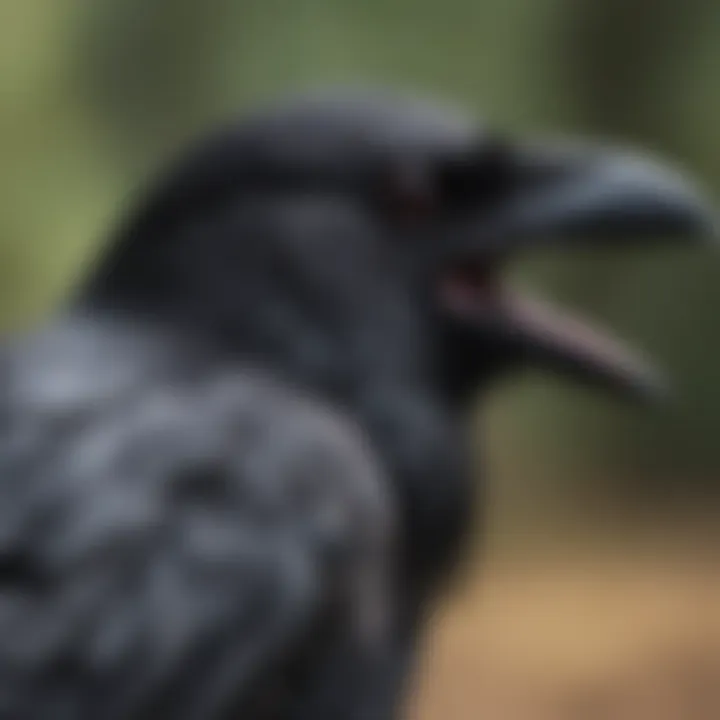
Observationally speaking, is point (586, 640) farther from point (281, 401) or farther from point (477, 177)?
point (281, 401)

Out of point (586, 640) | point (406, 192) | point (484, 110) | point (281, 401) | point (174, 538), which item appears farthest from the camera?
point (484, 110)

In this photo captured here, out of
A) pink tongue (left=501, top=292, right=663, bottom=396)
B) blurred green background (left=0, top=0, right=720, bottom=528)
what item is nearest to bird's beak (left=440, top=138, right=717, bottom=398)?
pink tongue (left=501, top=292, right=663, bottom=396)

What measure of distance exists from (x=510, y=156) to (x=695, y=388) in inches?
162

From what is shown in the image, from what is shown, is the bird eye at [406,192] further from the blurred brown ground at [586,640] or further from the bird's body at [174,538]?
the blurred brown ground at [586,640]

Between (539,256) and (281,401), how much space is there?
2931mm

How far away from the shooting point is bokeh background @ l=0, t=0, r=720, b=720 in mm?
4941

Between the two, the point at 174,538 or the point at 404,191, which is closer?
the point at 174,538

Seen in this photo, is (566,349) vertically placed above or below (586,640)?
below

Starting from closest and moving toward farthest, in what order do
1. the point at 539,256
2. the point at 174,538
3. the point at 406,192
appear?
the point at 174,538
the point at 406,192
the point at 539,256

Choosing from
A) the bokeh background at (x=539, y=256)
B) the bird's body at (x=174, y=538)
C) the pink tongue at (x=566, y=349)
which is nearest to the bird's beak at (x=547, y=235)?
the pink tongue at (x=566, y=349)

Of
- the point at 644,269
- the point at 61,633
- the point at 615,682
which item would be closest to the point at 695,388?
the point at 644,269

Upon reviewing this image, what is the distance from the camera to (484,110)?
18.8 ft

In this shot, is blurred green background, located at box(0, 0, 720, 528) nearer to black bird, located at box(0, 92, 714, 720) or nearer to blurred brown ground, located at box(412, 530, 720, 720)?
blurred brown ground, located at box(412, 530, 720, 720)

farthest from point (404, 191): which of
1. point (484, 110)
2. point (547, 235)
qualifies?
point (484, 110)
